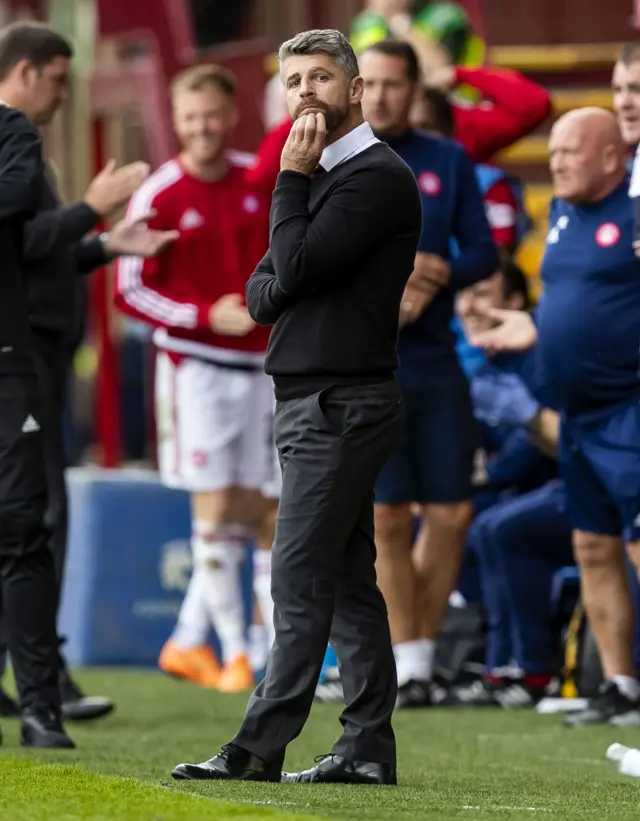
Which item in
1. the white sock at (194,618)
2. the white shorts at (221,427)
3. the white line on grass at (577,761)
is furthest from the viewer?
the white sock at (194,618)

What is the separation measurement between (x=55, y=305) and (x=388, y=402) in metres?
2.51

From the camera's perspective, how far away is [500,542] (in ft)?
26.5

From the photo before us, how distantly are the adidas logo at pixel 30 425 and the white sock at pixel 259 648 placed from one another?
298 cm

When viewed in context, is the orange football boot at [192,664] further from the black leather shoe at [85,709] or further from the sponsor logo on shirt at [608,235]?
the sponsor logo on shirt at [608,235]

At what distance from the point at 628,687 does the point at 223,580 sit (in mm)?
2248

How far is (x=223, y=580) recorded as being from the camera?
8.66 meters

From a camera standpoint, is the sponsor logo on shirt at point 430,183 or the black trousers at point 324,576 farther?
the sponsor logo on shirt at point 430,183

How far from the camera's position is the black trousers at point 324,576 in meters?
4.89

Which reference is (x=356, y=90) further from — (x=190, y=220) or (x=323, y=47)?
(x=190, y=220)

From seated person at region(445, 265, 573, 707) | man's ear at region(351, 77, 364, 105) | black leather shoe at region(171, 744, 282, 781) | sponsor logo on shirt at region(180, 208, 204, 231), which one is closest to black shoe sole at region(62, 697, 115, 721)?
seated person at region(445, 265, 573, 707)

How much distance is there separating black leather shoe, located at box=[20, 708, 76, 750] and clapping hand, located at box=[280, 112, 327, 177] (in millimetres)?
1990

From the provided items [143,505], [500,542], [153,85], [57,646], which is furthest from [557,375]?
[153,85]

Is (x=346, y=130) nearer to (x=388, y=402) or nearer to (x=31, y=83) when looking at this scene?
(x=388, y=402)

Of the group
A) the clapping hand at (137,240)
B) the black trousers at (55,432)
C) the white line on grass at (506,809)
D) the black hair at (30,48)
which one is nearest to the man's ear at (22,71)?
the black hair at (30,48)
